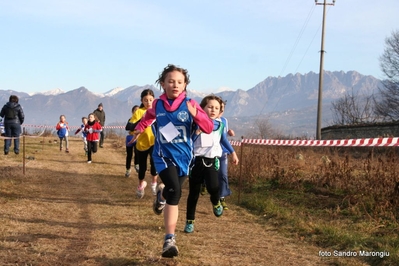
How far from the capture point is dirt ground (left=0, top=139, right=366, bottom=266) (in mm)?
4387

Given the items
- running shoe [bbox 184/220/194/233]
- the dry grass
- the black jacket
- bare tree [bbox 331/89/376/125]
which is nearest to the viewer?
the dry grass

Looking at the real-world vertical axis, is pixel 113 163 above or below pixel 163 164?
below

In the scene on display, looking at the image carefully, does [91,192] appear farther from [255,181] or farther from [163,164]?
[163,164]

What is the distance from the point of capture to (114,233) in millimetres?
5422

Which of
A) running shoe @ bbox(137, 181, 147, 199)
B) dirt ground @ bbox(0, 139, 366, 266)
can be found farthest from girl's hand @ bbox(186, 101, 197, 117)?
running shoe @ bbox(137, 181, 147, 199)

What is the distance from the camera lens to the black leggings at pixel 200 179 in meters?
5.68

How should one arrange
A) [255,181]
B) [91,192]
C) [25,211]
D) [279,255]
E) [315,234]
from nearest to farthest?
[279,255] → [315,234] → [25,211] → [91,192] → [255,181]

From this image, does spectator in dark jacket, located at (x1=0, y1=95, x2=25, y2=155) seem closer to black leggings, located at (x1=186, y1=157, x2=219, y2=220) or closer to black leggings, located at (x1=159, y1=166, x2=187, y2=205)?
black leggings, located at (x1=186, y1=157, x2=219, y2=220)

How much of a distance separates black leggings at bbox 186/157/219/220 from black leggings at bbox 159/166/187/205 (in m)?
1.10

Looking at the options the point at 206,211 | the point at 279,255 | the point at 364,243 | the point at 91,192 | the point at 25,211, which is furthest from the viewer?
the point at 91,192

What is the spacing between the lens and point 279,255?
4750 millimetres

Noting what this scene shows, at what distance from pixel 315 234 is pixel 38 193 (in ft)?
17.4

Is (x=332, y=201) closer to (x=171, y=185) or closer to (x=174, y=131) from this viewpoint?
(x=171, y=185)

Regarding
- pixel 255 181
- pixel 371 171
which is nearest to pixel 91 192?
pixel 255 181
